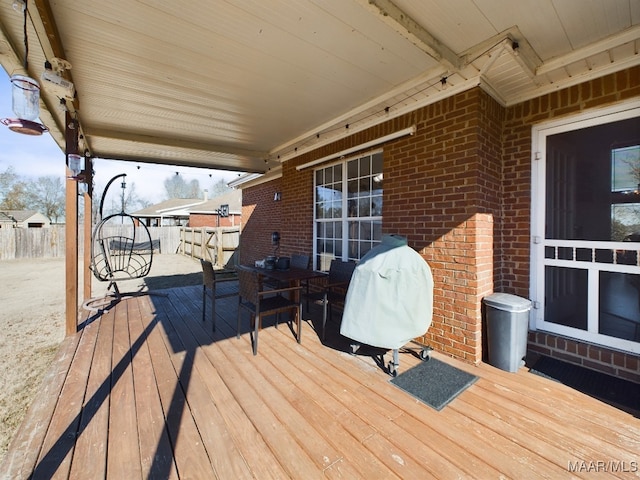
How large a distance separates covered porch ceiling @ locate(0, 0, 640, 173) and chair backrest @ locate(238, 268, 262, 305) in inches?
76.4

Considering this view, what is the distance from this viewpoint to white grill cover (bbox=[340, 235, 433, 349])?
7.49ft

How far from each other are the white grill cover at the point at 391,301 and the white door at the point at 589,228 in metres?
1.42

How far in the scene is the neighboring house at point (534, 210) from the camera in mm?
2455

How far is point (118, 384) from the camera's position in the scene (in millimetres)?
2283

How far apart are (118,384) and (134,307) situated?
8.46ft

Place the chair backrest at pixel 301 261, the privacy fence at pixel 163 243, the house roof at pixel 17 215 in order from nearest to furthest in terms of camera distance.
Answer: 1. the chair backrest at pixel 301 261
2. the privacy fence at pixel 163 243
3. the house roof at pixel 17 215

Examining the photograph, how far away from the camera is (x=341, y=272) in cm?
360

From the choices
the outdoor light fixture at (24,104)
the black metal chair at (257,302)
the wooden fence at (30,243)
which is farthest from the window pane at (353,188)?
the wooden fence at (30,243)

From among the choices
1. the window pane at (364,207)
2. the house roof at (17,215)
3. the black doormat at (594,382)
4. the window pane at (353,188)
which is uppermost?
the house roof at (17,215)

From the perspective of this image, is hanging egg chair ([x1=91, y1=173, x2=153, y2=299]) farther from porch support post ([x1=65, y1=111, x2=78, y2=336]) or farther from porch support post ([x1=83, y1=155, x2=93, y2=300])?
porch support post ([x1=65, y1=111, x2=78, y2=336])

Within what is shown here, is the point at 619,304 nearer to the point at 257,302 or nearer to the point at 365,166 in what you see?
the point at 365,166

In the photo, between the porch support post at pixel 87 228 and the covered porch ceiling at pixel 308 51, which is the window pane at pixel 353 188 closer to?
the covered porch ceiling at pixel 308 51

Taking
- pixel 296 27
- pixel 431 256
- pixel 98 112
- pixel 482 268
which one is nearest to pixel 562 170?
pixel 482 268

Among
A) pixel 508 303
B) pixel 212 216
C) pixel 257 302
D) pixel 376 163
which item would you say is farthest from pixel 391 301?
pixel 212 216
